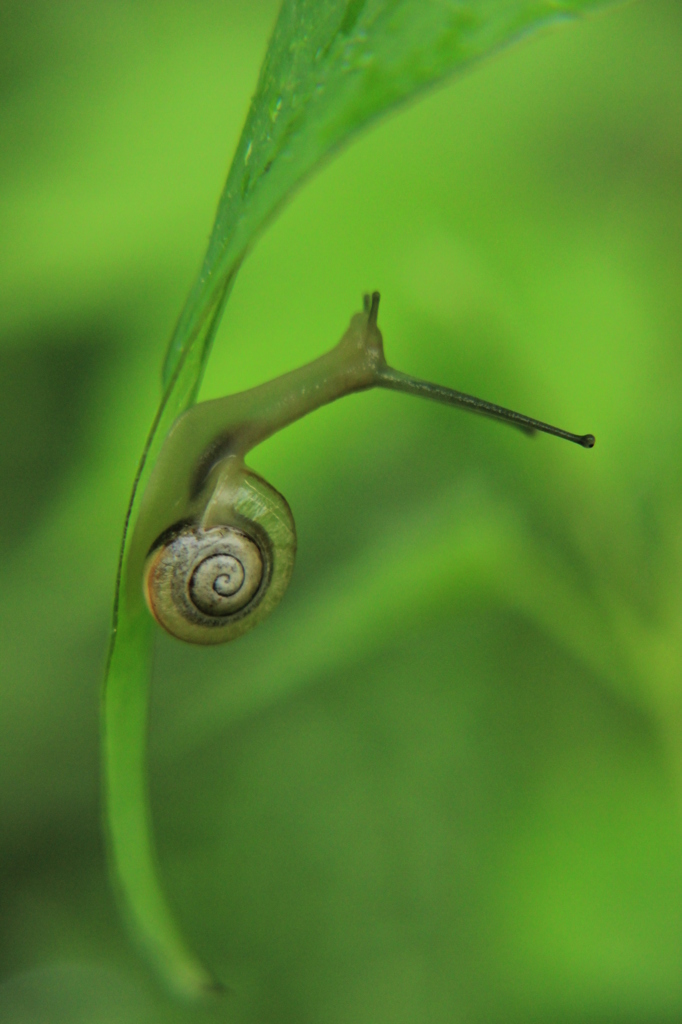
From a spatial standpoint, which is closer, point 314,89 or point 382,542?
point 314,89

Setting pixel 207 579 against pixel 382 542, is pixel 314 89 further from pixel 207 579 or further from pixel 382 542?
pixel 382 542

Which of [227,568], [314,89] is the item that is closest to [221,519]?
[227,568]

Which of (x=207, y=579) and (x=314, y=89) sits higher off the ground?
(x=314, y=89)

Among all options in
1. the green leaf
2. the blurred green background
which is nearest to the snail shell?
the blurred green background

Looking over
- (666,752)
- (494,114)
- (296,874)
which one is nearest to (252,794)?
(296,874)

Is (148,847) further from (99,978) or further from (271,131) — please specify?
(99,978)

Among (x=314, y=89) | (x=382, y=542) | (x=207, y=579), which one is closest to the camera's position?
(x=314, y=89)
